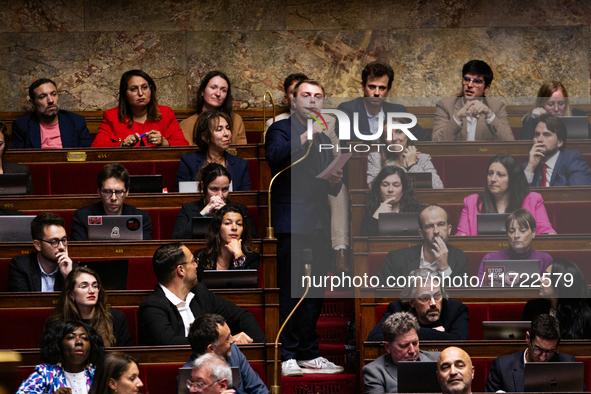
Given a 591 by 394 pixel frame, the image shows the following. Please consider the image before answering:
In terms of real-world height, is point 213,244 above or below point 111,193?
below

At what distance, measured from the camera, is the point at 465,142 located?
354 cm

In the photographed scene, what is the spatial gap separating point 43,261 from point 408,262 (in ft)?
3.95

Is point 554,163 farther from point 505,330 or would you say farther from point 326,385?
point 326,385

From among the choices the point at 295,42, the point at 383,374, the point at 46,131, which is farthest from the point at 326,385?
the point at 295,42

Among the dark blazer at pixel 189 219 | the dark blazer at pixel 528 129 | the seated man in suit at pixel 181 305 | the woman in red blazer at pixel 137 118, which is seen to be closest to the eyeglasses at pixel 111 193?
the dark blazer at pixel 189 219

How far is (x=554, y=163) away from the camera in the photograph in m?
3.39

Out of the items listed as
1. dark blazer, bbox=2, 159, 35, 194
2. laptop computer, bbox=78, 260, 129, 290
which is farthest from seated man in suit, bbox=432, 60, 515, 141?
dark blazer, bbox=2, 159, 35, 194

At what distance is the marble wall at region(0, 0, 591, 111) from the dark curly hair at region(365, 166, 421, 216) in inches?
57.9

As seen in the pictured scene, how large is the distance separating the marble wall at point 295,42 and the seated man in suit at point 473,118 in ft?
2.44

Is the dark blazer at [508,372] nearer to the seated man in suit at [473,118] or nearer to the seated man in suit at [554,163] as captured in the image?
the seated man in suit at [554,163]

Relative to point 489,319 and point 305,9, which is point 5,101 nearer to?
point 305,9

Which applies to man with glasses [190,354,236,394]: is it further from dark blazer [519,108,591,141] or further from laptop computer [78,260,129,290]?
dark blazer [519,108,591,141]

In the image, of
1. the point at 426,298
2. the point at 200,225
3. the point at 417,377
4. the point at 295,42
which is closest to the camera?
the point at 417,377

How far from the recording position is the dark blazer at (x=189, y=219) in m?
2.95
